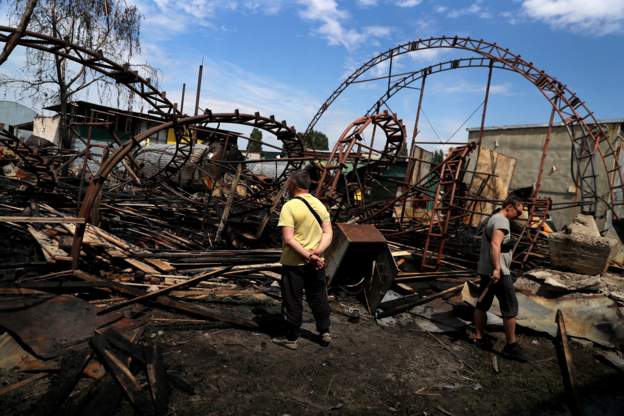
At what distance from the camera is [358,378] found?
406 cm

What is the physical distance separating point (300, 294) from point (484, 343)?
107 inches

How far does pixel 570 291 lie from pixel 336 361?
5.07m

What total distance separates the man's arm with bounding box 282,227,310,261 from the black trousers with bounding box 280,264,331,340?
0.26 m

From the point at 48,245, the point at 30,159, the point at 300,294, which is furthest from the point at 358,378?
the point at 30,159

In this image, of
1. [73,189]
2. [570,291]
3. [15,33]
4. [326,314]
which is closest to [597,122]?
[570,291]

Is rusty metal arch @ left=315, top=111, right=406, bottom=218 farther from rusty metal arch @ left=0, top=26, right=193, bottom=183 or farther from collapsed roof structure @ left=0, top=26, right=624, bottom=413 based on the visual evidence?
rusty metal arch @ left=0, top=26, right=193, bottom=183

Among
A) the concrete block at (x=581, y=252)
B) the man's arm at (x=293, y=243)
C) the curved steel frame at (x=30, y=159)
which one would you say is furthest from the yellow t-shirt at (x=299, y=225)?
the curved steel frame at (x=30, y=159)

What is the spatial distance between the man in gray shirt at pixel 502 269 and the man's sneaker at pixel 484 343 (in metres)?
0.22

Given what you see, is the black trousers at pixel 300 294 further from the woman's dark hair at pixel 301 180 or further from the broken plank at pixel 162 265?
the broken plank at pixel 162 265

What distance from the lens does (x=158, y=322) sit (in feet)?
15.4

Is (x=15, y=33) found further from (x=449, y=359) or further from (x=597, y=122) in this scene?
(x=597, y=122)

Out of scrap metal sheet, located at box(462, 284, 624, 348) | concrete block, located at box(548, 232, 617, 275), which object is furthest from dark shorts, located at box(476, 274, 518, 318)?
concrete block, located at box(548, 232, 617, 275)

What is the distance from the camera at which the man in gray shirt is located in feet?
15.6

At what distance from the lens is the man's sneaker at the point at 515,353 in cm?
486
